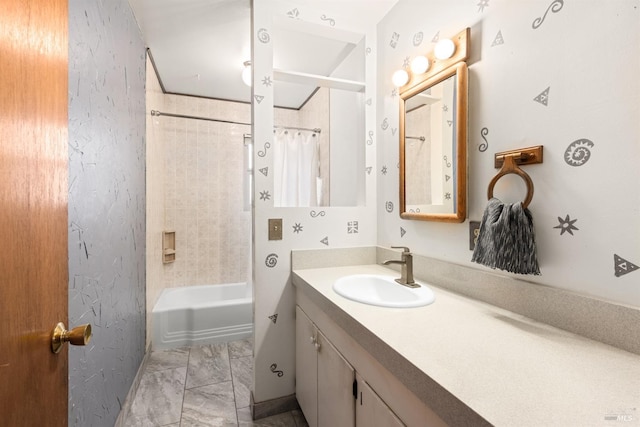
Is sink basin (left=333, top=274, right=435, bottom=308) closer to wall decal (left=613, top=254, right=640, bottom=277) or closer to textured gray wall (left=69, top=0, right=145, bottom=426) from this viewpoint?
wall decal (left=613, top=254, right=640, bottom=277)

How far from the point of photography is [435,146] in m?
1.39

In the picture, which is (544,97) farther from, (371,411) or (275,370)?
(275,370)

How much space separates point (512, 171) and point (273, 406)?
5.68 feet

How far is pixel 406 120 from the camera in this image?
1.58 meters

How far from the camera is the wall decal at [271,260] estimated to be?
1.65 metres

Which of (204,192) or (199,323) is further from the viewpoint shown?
(204,192)

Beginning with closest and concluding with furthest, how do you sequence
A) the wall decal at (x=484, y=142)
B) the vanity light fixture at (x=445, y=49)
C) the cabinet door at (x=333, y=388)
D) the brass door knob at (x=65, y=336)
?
the brass door knob at (x=65, y=336) → the cabinet door at (x=333, y=388) → the wall decal at (x=484, y=142) → the vanity light fixture at (x=445, y=49)

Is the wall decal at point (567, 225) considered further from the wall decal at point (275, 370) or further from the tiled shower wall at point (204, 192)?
the tiled shower wall at point (204, 192)

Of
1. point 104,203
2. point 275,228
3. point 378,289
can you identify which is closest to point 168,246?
point 104,203

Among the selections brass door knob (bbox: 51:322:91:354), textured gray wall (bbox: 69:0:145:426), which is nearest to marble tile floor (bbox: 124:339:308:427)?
textured gray wall (bbox: 69:0:145:426)

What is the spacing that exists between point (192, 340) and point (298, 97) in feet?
8.62

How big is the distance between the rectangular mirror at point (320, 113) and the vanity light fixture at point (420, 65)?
461 mm

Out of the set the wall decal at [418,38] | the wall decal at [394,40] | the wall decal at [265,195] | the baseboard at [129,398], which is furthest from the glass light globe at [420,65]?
the baseboard at [129,398]

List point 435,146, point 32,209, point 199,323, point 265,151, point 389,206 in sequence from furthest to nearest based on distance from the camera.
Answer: point 199,323
point 389,206
point 265,151
point 435,146
point 32,209
